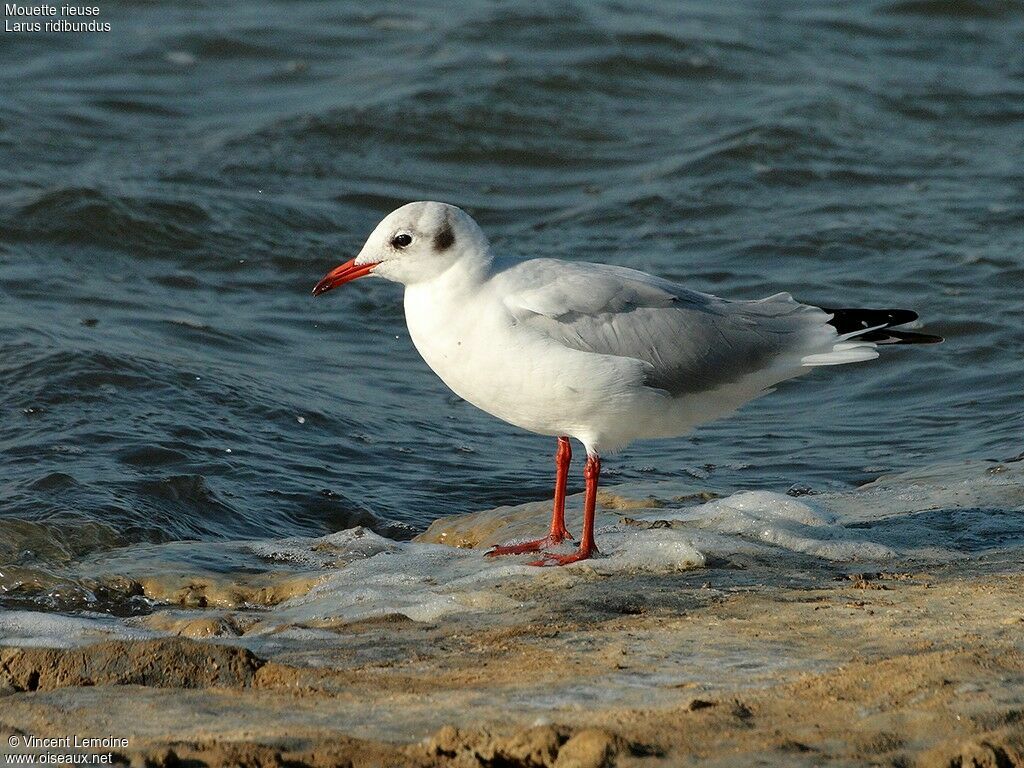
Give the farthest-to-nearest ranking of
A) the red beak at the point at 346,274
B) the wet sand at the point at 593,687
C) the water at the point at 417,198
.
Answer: the water at the point at 417,198 < the red beak at the point at 346,274 < the wet sand at the point at 593,687

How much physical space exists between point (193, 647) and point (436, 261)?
7.18 feet

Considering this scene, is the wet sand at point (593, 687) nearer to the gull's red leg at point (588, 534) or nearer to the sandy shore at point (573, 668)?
the sandy shore at point (573, 668)

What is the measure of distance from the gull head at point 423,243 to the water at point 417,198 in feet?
6.10

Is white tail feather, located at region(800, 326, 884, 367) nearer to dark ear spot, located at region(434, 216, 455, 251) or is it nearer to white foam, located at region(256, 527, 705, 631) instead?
white foam, located at region(256, 527, 705, 631)

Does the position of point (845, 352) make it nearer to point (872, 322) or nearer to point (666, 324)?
point (872, 322)

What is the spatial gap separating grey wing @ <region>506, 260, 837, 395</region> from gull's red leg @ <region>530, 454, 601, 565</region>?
491 millimetres

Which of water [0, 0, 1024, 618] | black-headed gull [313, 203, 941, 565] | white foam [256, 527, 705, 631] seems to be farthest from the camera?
water [0, 0, 1024, 618]

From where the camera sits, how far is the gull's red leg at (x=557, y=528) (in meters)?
6.35

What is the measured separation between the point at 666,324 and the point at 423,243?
1072 mm

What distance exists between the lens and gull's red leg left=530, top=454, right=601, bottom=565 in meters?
6.07

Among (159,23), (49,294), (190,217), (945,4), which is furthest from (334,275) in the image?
(945,4)

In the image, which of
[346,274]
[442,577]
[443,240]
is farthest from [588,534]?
[346,274]

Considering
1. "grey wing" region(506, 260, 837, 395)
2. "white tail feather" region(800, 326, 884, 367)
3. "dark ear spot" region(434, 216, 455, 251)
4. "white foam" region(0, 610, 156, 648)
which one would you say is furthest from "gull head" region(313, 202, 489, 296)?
"white foam" region(0, 610, 156, 648)

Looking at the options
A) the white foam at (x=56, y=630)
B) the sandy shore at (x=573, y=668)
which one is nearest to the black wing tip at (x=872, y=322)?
the sandy shore at (x=573, y=668)
